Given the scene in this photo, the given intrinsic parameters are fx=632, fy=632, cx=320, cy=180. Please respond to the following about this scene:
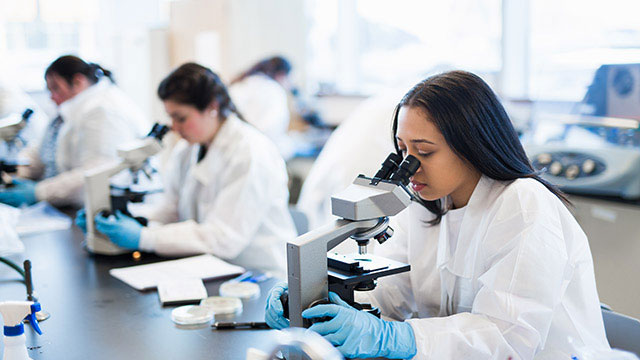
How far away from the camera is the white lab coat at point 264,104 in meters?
4.67

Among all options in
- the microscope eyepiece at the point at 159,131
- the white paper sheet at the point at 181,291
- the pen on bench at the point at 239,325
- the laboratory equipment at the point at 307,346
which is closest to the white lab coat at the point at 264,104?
the microscope eyepiece at the point at 159,131

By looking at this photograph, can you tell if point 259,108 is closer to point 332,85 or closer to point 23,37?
point 332,85

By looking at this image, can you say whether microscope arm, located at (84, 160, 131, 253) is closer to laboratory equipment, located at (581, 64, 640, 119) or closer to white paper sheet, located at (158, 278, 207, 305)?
white paper sheet, located at (158, 278, 207, 305)

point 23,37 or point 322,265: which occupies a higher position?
point 23,37

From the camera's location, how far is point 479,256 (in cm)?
146

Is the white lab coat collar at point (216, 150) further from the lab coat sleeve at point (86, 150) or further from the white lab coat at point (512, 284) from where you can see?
the white lab coat at point (512, 284)

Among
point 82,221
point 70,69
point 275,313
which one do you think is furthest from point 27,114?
point 275,313

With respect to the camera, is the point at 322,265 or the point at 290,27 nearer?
the point at 322,265

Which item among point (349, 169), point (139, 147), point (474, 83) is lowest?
point (349, 169)

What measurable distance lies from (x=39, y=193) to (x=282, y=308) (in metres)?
2.08

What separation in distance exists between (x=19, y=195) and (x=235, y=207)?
4.37 feet

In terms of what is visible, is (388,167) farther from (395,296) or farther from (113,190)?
(113,190)

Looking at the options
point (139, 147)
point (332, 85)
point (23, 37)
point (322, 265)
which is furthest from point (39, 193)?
point (23, 37)

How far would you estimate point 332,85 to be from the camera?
17.3 ft
